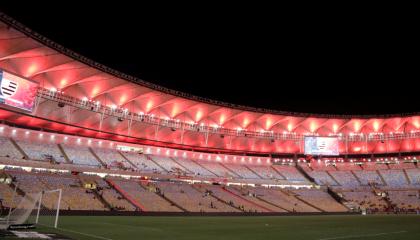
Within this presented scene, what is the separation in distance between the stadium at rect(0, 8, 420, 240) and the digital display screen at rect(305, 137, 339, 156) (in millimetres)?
201

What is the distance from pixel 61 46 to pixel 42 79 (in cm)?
987

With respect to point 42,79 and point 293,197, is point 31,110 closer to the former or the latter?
point 42,79

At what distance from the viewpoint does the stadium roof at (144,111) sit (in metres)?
39.6

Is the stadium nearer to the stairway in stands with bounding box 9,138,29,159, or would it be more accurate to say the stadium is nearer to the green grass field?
the stairway in stands with bounding box 9,138,29,159

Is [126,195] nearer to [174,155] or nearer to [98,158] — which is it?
[98,158]

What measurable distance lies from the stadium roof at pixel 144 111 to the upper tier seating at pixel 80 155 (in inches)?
148

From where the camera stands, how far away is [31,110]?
1593 inches

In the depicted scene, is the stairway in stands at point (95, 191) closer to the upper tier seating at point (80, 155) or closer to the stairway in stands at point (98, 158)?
the upper tier seating at point (80, 155)

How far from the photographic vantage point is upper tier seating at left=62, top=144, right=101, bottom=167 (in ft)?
159

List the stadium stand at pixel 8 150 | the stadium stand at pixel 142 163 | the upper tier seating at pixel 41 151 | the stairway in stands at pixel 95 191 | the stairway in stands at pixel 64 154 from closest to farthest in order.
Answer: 1. the stairway in stands at pixel 95 191
2. the stadium stand at pixel 8 150
3. the upper tier seating at pixel 41 151
4. the stairway in stands at pixel 64 154
5. the stadium stand at pixel 142 163

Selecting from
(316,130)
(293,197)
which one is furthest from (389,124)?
(293,197)

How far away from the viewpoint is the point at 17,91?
38.5 meters

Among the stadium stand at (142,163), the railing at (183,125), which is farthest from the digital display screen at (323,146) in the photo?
the stadium stand at (142,163)

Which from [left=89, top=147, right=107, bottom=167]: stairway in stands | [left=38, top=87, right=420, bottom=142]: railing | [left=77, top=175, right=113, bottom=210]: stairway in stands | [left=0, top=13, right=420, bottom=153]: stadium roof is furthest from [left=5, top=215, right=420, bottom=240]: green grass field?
[left=38, top=87, right=420, bottom=142]: railing
